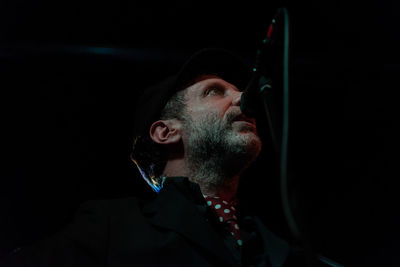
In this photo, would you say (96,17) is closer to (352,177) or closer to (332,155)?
(332,155)

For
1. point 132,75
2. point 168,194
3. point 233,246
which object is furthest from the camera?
point 132,75

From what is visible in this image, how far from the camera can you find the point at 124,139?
2.22 metres

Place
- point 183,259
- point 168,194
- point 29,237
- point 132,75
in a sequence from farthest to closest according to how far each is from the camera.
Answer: point 132,75 → point 29,237 → point 168,194 → point 183,259

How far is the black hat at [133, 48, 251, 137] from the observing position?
1922mm

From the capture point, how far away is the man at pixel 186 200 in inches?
48.2

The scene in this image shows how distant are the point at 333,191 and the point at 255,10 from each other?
153 cm

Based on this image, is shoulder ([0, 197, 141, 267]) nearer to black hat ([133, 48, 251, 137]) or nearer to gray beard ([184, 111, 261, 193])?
gray beard ([184, 111, 261, 193])

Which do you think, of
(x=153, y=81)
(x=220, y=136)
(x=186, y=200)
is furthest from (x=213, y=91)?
(x=186, y=200)

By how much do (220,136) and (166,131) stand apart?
416 millimetres

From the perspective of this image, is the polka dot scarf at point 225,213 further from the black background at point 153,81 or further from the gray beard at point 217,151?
the black background at point 153,81

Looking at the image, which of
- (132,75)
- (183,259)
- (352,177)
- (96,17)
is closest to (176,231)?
(183,259)

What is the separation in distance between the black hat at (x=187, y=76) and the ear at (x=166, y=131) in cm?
5

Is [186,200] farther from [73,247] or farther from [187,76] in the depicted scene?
[187,76]

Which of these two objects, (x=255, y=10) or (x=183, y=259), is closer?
(x=183, y=259)
